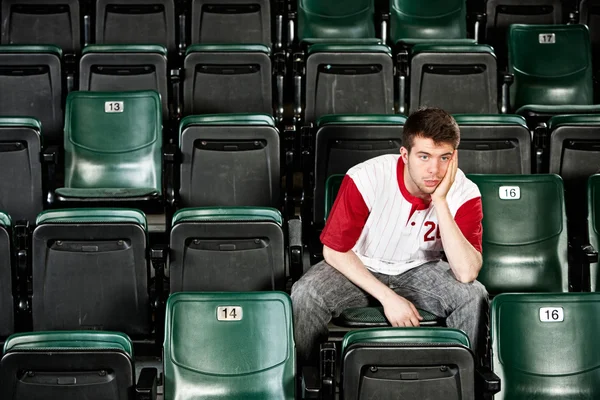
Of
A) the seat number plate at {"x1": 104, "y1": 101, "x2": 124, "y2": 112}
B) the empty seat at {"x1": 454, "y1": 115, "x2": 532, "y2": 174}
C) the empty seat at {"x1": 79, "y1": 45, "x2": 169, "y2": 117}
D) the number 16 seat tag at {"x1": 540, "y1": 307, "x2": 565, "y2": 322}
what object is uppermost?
the empty seat at {"x1": 79, "y1": 45, "x2": 169, "y2": 117}

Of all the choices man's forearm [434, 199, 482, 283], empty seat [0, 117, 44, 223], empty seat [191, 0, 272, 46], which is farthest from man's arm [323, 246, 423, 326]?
empty seat [191, 0, 272, 46]

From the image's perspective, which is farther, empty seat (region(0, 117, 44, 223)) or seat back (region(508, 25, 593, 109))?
seat back (region(508, 25, 593, 109))

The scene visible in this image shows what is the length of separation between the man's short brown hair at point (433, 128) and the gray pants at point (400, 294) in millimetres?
319

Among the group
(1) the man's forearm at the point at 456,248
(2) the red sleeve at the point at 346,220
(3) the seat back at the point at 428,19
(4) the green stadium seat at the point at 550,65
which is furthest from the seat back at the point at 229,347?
(3) the seat back at the point at 428,19

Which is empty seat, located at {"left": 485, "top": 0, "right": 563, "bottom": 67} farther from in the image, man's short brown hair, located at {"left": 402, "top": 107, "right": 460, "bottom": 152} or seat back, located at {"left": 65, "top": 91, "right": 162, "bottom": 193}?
man's short brown hair, located at {"left": 402, "top": 107, "right": 460, "bottom": 152}

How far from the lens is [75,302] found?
7.33 ft

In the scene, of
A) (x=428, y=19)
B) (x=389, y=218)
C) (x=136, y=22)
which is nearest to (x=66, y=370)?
(x=389, y=218)

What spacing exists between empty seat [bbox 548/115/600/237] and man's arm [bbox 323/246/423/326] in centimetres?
82

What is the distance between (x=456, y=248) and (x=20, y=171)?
126 centimetres

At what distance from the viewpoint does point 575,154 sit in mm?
2715

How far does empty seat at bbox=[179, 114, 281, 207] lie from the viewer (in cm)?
266

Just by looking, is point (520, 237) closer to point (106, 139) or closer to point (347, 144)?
point (347, 144)

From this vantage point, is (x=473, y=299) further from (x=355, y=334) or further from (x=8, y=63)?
(x=8, y=63)

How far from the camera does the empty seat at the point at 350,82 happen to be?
3.04 metres
